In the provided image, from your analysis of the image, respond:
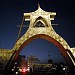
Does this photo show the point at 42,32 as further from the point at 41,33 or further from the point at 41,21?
the point at 41,21

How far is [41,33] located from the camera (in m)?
22.8

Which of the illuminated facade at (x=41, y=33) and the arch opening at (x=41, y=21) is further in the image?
the arch opening at (x=41, y=21)

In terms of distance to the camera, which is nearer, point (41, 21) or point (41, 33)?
point (41, 33)

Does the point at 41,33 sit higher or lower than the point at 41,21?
lower

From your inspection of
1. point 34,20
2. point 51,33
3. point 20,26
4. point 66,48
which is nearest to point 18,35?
point 20,26

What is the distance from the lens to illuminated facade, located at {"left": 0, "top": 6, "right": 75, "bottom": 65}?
72.1ft

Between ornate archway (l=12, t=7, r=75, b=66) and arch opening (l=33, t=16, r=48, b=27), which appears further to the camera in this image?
arch opening (l=33, t=16, r=48, b=27)

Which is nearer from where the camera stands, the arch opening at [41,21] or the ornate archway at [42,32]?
the ornate archway at [42,32]

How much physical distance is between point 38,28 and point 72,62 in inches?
228

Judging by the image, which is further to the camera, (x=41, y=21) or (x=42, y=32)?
(x=41, y=21)

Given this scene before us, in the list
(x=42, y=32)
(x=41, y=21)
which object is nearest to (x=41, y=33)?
(x=42, y=32)

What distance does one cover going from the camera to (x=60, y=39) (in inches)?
878

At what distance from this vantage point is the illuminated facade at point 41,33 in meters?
22.0

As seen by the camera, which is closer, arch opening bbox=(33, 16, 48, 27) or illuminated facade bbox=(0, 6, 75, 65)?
illuminated facade bbox=(0, 6, 75, 65)
